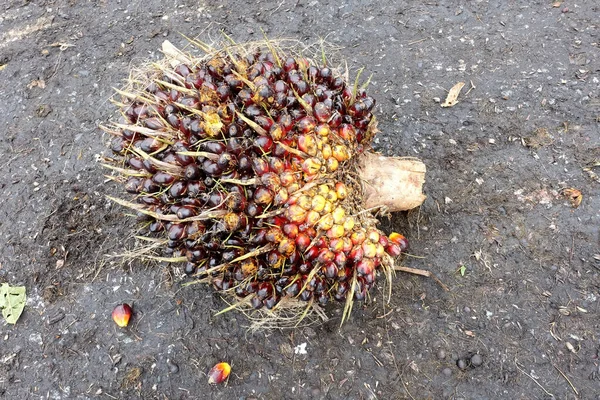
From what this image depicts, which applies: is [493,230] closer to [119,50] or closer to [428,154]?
[428,154]

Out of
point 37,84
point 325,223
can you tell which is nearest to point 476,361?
point 325,223

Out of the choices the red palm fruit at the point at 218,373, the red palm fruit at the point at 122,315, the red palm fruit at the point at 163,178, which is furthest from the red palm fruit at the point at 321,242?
the red palm fruit at the point at 122,315

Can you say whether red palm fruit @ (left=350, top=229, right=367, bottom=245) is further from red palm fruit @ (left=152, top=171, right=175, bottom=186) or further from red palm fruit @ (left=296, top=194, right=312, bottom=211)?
red palm fruit @ (left=152, top=171, right=175, bottom=186)

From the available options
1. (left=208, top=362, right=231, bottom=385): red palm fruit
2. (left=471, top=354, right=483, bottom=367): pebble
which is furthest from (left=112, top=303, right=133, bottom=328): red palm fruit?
(left=471, top=354, right=483, bottom=367): pebble

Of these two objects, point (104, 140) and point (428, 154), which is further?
point (104, 140)

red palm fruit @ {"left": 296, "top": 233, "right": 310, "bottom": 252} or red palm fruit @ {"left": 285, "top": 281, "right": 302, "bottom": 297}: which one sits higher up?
red palm fruit @ {"left": 296, "top": 233, "right": 310, "bottom": 252}

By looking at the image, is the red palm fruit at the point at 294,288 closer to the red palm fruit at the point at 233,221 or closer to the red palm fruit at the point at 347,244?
the red palm fruit at the point at 347,244

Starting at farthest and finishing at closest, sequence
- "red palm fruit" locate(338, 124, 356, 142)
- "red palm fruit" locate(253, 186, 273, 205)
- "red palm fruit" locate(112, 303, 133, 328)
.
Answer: "red palm fruit" locate(112, 303, 133, 328) → "red palm fruit" locate(338, 124, 356, 142) → "red palm fruit" locate(253, 186, 273, 205)

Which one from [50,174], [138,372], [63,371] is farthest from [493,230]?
[50,174]
